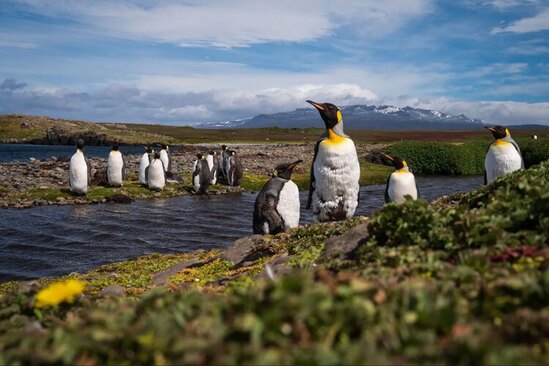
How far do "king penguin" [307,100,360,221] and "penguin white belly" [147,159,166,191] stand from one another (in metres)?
17.3

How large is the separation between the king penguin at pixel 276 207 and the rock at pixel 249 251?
77.1 inches

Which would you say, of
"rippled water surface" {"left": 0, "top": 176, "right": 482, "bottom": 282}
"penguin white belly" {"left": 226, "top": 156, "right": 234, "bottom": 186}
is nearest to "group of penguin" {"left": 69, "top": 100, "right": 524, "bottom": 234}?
"rippled water surface" {"left": 0, "top": 176, "right": 482, "bottom": 282}

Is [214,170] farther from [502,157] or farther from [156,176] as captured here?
[502,157]

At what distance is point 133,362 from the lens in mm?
2953

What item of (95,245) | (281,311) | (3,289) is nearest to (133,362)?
(281,311)

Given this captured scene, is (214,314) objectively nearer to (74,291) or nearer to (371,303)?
(371,303)

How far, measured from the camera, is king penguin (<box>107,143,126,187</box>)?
92.5ft

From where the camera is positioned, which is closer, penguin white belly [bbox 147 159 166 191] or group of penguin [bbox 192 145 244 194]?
penguin white belly [bbox 147 159 166 191]

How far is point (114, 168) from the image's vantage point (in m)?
28.3

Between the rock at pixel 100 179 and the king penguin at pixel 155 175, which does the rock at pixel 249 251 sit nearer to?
the king penguin at pixel 155 175

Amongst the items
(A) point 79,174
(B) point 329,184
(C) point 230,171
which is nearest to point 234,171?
(C) point 230,171

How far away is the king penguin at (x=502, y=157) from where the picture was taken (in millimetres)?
14938

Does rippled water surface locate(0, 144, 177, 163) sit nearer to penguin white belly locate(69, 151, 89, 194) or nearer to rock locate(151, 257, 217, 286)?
penguin white belly locate(69, 151, 89, 194)

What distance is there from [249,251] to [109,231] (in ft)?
35.5
